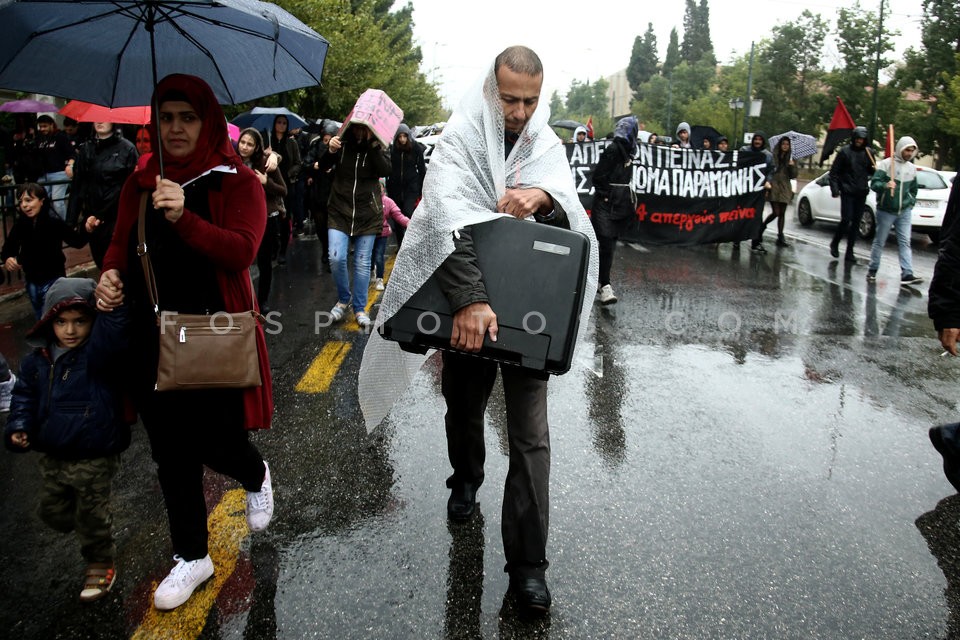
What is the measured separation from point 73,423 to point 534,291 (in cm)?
169

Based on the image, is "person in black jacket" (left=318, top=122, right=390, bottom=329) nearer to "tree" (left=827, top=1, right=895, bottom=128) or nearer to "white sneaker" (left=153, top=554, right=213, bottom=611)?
"white sneaker" (left=153, top=554, right=213, bottom=611)

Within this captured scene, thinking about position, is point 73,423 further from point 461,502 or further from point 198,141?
point 461,502

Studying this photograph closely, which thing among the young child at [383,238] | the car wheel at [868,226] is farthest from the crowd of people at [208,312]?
the car wheel at [868,226]

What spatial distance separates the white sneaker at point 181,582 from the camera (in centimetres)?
262

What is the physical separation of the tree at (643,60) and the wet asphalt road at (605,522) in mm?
124563

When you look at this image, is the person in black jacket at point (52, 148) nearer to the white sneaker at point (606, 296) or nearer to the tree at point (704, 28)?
the white sneaker at point (606, 296)

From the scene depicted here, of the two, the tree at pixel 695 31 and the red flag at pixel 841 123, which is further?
→ the tree at pixel 695 31

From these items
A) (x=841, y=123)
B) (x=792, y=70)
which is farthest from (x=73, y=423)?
(x=792, y=70)

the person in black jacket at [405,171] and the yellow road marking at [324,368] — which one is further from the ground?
the person in black jacket at [405,171]

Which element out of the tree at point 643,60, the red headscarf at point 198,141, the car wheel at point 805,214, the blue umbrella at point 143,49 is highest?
the tree at point 643,60

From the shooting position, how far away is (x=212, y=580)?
9.27 feet

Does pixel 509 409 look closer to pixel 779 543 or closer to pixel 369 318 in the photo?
pixel 779 543

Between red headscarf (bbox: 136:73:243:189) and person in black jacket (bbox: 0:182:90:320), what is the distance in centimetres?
338

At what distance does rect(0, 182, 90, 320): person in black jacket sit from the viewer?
17.4 ft
